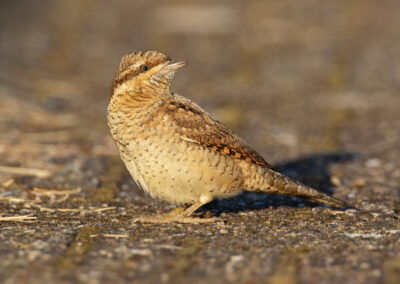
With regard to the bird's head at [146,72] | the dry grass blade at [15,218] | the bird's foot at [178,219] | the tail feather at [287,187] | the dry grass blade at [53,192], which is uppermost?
the bird's head at [146,72]

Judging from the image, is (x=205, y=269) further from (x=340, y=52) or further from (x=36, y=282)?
(x=340, y=52)

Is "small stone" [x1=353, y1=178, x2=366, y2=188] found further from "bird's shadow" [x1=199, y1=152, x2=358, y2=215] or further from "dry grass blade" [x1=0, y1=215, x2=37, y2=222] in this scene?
"dry grass blade" [x1=0, y1=215, x2=37, y2=222]

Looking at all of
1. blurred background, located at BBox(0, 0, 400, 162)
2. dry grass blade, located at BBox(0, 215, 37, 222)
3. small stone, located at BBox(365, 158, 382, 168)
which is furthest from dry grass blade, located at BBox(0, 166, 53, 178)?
small stone, located at BBox(365, 158, 382, 168)

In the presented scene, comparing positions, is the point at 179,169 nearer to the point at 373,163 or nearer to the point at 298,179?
the point at 298,179

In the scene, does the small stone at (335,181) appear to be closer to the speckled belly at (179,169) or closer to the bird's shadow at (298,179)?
the bird's shadow at (298,179)

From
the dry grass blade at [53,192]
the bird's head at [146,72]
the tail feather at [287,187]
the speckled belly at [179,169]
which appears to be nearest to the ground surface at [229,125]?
the dry grass blade at [53,192]

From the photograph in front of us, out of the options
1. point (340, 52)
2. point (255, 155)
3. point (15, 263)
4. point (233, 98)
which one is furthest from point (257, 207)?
point (340, 52)

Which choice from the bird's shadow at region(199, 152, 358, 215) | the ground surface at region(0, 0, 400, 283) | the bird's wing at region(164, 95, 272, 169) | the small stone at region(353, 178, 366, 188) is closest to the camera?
the ground surface at region(0, 0, 400, 283)
